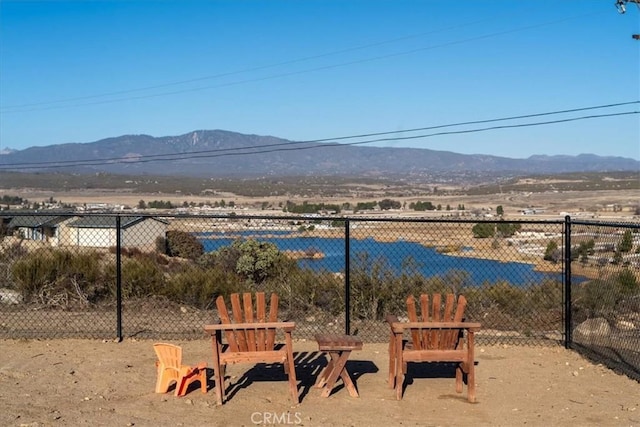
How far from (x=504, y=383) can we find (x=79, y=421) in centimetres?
439

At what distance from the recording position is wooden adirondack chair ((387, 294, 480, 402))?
7891 millimetres

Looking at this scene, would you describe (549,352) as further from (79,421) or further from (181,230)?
(181,230)

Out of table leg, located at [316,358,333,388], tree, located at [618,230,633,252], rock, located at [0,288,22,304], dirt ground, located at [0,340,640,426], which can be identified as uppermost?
tree, located at [618,230,633,252]

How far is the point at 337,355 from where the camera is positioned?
312 inches

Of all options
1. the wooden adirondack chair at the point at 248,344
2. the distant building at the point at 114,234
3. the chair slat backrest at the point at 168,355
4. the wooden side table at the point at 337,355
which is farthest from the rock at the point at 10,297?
the wooden side table at the point at 337,355

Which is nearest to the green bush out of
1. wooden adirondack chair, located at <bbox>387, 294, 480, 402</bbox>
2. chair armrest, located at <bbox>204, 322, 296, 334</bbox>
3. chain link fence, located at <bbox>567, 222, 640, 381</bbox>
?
chair armrest, located at <bbox>204, 322, 296, 334</bbox>

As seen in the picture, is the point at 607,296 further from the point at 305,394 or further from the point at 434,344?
the point at 305,394

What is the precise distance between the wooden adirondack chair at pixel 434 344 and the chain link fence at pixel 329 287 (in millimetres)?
1983

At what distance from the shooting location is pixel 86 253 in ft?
46.7

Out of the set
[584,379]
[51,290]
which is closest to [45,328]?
[51,290]

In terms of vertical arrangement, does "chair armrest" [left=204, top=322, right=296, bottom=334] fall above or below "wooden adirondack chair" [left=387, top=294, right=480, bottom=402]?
above

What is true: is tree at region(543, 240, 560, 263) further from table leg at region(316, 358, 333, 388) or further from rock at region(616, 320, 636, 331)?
table leg at region(316, 358, 333, 388)

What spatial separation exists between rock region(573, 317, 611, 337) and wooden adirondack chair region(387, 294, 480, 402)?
3.54 meters

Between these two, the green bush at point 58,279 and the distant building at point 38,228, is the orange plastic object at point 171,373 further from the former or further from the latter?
the distant building at point 38,228
